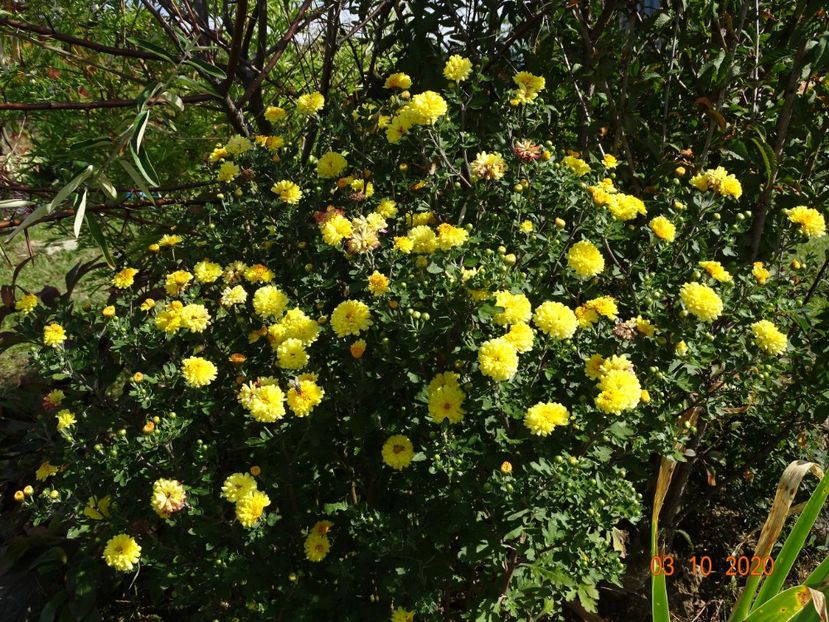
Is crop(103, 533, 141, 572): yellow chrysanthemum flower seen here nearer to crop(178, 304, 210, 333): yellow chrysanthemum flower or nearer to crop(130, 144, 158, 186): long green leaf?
crop(178, 304, 210, 333): yellow chrysanthemum flower

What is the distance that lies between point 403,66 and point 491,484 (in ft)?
4.92

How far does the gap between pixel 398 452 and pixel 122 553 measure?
681 millimetres

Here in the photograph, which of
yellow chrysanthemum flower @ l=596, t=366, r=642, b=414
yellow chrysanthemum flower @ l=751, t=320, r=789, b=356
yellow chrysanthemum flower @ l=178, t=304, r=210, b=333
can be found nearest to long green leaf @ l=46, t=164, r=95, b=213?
yellow chrysanthemum flower @ l=178, t=304, r=210, b=333

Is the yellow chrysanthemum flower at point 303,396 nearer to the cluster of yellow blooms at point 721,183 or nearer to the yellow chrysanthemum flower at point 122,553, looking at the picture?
the yellow chrysanthemum flower at point 122,553

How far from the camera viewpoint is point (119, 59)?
9.73 feet

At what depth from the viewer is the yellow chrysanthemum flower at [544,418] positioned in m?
1.34

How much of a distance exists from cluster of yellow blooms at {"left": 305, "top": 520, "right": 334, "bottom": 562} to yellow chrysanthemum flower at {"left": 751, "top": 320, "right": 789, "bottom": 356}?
109 cm

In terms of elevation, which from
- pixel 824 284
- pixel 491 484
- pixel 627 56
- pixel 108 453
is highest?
pixel 627 56

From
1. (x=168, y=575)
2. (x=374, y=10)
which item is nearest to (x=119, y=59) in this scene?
(x=374, y=10)

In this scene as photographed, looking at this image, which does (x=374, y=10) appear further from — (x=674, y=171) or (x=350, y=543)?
(x=350, y=543)

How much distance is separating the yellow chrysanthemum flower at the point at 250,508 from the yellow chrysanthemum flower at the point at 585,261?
872mm

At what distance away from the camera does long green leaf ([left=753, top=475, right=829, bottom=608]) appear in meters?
1.55

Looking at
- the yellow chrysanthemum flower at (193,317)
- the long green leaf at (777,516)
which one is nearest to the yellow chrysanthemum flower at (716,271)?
the long green leaf at (777,516)

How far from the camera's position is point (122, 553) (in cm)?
158
